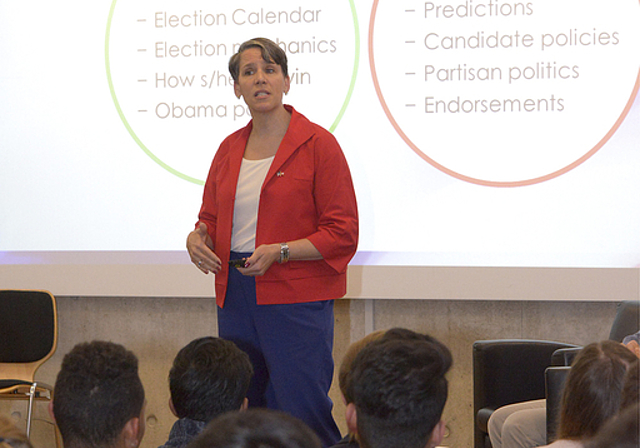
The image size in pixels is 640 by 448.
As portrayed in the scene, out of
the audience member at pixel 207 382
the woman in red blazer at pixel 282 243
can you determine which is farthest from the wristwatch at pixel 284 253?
the audience member at pixel 207 382

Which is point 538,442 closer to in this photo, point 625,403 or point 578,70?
point 625,403

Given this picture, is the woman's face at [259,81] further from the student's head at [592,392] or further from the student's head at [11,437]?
the student's head at [11,437]

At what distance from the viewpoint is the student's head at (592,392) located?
145 cm

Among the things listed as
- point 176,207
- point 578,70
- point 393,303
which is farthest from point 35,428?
point 578,70

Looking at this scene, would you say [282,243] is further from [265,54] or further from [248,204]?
[265,54]

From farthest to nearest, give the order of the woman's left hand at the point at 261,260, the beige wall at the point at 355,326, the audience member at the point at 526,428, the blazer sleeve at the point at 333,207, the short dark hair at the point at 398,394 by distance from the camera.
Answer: the beige wall at the point at 355,326 < the audience member at the point at 526,428 < the blazer sleeve at the point at 333,207 < the woman's left hand at the point at 261,260 < the short dark hair at the point at 398,394

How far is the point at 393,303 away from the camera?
3.09 m

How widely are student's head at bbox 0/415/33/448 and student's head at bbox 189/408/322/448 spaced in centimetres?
33

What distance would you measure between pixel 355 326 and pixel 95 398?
185cm

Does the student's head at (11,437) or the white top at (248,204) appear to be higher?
the white top at (248,204)

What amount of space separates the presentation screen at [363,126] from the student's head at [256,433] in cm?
215

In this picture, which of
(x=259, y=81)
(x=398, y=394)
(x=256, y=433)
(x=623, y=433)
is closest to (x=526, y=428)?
(x=398, y=394)

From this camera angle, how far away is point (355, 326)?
3.14m

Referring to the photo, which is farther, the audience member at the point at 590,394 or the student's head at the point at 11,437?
the audience member at the point at 590,394
